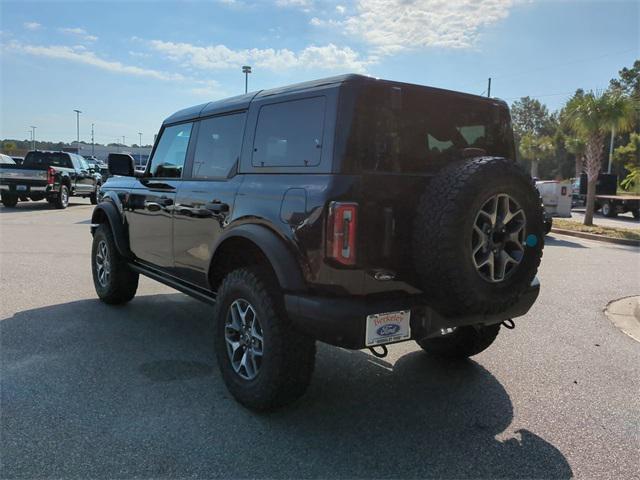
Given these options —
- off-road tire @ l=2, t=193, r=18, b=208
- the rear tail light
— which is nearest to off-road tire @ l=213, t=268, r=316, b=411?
the rear tail light

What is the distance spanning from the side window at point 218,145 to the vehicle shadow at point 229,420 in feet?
5.09

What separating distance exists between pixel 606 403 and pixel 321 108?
2805 mm

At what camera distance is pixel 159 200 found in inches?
182

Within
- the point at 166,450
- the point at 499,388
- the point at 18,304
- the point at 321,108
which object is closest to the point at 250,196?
the point at 321,108

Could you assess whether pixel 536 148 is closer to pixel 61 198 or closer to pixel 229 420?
pixel 61 198

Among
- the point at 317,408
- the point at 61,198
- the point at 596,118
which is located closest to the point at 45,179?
the point at 61,198

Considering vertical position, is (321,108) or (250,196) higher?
(321,108)

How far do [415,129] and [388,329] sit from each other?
1.29 metres

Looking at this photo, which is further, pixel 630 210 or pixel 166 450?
pixel 630 210

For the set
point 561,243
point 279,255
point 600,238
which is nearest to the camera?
point 279,255

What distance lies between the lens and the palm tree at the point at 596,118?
16.1 m

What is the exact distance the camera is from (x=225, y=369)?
139 inches

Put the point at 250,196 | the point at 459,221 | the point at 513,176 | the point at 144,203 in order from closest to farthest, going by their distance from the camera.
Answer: the point at 459,221, the point at 513,176, the point at 250,196, the point at 144,203

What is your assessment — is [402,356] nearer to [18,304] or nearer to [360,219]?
[360,219]
